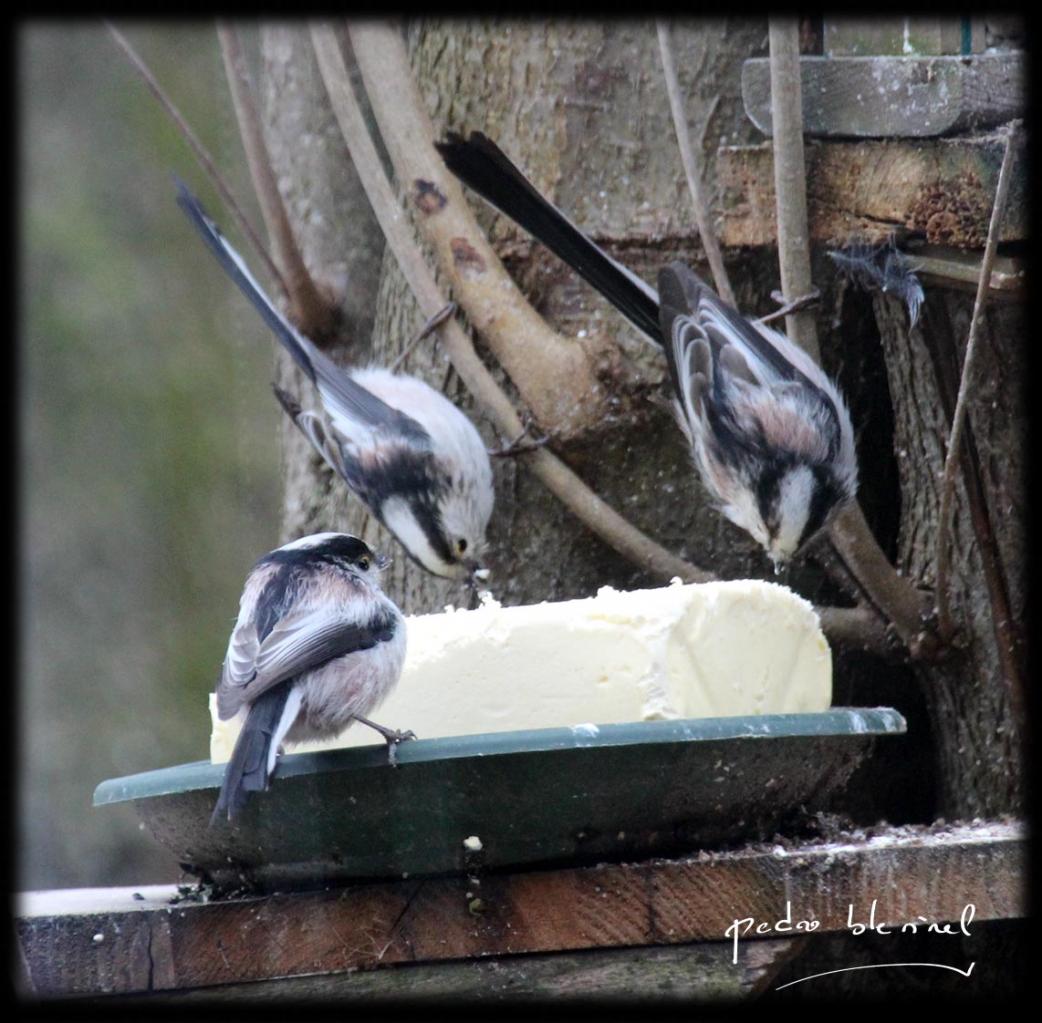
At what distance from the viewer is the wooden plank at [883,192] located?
7.62 ft

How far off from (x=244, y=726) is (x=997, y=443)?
144 cm

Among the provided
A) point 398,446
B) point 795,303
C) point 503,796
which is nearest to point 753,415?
point 795,303

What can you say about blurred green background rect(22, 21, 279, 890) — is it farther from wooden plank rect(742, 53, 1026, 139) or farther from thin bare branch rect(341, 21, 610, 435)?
wooden plank rect(742, 53, 1026, 139)

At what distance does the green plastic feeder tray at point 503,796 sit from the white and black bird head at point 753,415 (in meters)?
0.85

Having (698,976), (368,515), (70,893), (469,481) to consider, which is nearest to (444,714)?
(698,976)

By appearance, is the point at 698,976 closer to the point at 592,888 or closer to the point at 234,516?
the point at 592,888

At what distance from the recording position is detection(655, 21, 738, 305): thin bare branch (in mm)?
2434

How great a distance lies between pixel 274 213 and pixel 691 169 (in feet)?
2.67

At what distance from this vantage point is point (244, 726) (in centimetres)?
162

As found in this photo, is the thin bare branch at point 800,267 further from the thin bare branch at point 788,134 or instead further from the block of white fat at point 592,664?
the block of white fat at point 592,664

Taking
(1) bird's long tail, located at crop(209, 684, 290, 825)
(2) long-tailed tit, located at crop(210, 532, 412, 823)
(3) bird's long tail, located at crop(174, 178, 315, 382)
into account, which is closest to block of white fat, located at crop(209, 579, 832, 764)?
(2) long-tailed tit, located at crop(210, 532, 412, 823)

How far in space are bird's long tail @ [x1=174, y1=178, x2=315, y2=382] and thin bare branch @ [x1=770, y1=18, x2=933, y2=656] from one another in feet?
3.07

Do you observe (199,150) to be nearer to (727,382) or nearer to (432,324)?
(432,324)

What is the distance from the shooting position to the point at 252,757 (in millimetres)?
1558
